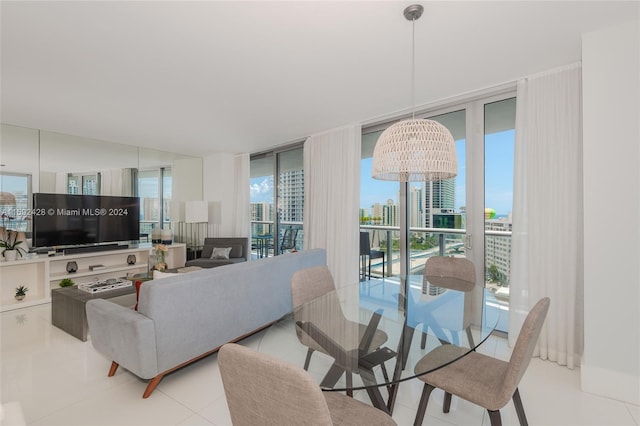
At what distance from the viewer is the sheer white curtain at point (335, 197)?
13.5ft

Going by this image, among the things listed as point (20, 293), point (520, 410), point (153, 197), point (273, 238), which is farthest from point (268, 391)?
point (153, 197)

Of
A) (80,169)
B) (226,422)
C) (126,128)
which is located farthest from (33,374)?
(80,169)

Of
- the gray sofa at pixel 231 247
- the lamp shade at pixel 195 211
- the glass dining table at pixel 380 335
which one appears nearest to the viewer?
the glass dining table at pixel 380 335

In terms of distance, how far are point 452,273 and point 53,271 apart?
5632mm

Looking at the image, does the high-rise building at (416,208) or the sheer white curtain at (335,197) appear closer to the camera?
the high-rise building at (416,208)

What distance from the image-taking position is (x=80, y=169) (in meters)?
4.86

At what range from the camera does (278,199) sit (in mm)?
5531

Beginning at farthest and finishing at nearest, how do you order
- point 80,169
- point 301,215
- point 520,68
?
1. point 301,215
2. point 80,169
3. point 520,68

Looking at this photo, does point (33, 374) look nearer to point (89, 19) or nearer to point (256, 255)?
point (89, 19)

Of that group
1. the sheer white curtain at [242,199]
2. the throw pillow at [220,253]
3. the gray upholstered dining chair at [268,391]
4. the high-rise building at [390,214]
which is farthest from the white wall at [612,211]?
the sheer white curtain at [242,199]

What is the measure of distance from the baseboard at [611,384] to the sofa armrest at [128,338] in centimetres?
308

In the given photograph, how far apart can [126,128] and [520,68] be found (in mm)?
4984

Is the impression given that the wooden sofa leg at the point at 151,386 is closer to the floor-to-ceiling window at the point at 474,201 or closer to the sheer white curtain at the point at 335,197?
the floor-to-ceiling window at the point at 474,201

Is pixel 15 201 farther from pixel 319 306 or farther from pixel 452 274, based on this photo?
pixel 452 274
